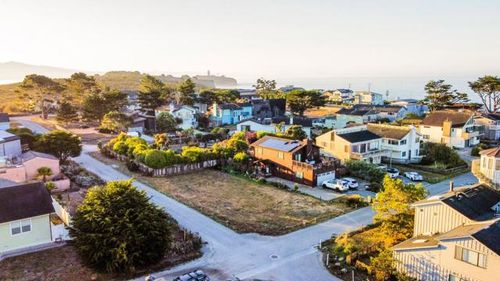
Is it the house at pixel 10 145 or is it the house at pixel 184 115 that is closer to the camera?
the house at pixel 10 145

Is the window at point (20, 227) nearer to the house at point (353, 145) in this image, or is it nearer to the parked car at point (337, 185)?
the parked car at point (337, 185)

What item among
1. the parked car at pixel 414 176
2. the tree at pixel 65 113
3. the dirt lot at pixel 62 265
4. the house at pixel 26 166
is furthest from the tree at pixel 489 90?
the tree at pixel 65 113

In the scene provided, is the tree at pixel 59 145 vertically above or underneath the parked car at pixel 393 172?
above

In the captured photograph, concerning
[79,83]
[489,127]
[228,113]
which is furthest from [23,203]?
[79,83]

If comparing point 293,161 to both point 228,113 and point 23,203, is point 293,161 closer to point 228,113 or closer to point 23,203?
point 23,203

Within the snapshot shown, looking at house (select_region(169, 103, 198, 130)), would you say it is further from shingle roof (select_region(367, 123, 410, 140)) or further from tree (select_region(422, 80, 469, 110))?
tree (select_region(422, 80, 469, 110))

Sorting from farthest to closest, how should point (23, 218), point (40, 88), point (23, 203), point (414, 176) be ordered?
point (40, 88)
point (414, 176)
point (23, 203)
point (23, 218)
